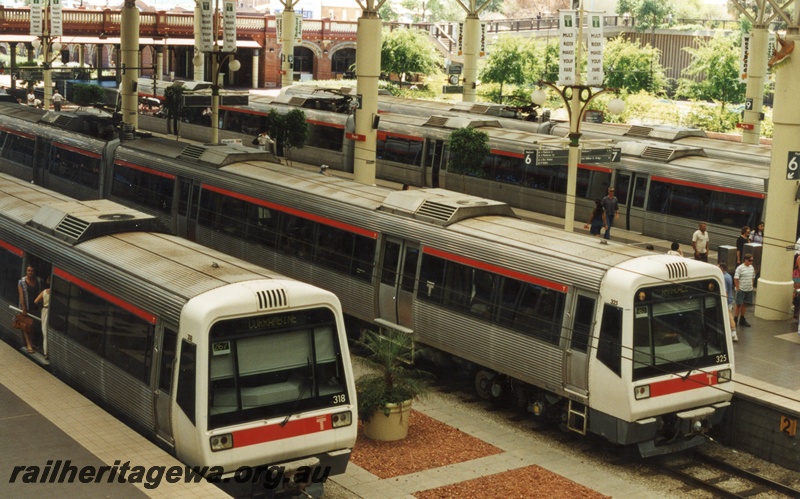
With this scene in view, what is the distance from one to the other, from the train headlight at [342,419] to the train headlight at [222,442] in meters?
1.27

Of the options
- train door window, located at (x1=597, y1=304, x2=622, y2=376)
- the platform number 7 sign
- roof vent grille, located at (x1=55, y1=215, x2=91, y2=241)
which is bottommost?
the platform number 7 sign

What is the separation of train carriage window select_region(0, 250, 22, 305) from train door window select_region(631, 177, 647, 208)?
17.7 metres

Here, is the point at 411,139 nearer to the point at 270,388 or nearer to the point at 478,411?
the point at 478,411

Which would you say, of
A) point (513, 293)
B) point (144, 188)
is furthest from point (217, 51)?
point (513, 293)

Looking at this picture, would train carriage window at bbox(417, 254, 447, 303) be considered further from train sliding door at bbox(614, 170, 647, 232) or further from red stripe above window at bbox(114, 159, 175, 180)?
train sliding door at bbox(614, 170, 647, 232)

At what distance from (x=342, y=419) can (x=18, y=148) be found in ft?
76.9

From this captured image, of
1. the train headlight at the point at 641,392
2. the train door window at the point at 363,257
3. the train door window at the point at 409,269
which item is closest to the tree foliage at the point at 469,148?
the train door window at the point at 363,257

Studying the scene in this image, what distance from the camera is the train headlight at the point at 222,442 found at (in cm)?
1217

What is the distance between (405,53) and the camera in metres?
75.0

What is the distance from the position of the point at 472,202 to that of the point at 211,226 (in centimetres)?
701

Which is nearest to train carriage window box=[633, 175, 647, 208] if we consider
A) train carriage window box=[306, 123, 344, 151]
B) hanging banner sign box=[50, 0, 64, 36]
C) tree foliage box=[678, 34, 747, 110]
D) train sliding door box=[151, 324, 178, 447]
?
train carriage window box=[306, 123, 344, 151]

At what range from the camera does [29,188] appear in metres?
19.9

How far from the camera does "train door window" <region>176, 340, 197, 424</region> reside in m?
12.2

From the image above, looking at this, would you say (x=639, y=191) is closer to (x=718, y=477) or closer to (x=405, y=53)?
(x=718, y=477)
